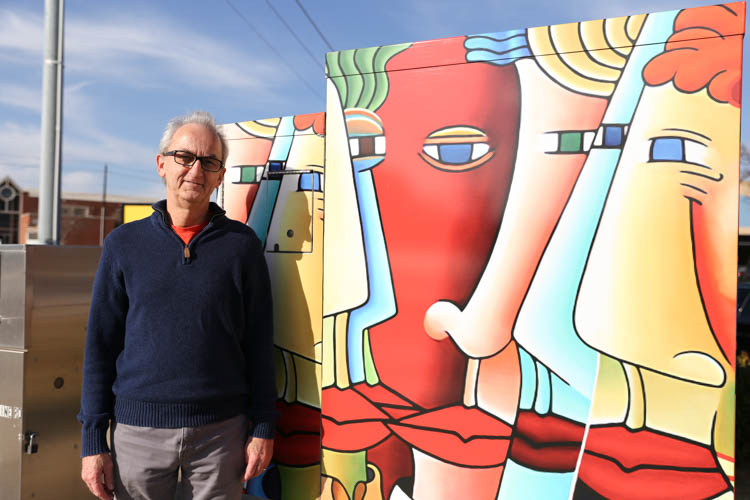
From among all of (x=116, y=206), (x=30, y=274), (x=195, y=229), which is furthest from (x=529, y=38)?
(x=116, y=206)

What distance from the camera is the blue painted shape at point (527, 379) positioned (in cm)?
199

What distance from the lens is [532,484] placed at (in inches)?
78.6

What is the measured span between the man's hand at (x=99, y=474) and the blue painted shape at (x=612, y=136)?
6.61 ft

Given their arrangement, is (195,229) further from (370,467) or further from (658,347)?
(658,347)

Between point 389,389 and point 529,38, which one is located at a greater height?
point 529,38

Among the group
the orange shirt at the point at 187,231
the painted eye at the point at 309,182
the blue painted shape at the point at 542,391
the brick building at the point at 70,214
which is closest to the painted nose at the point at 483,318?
the blue painted shape at the point at 542,391

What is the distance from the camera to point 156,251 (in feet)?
6.50

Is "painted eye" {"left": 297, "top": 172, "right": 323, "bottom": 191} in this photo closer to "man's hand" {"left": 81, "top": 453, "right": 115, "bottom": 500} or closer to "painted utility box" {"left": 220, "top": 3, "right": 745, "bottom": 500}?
"painted utility box" {"left": 220, "top": 3, "right": 745, "bottom": 500}

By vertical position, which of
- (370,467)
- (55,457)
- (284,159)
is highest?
(284,159)

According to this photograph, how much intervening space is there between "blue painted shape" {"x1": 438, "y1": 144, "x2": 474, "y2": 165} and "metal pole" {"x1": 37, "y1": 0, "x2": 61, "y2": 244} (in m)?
4.78

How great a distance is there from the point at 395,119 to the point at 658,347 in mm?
1224

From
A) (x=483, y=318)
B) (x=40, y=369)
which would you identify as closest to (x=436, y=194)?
(x=483, y=318)

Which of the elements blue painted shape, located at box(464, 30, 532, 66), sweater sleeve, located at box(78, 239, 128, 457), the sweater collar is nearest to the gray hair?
the sweater collar

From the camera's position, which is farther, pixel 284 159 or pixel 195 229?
pixel 284 159
